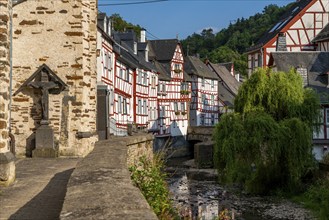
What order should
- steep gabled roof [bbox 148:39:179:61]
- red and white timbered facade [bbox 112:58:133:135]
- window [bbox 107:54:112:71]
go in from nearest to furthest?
window [bbox 107:54:112:71]
red and white timbered facade [bbox 112:58:133:135]
steep gabled roof [bbox 148:39:179:61]

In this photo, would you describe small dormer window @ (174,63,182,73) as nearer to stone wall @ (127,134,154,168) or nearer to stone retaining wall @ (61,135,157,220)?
stone wall @ (127,134,154,168)

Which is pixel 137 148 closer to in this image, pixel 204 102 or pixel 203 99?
pixel 203 99

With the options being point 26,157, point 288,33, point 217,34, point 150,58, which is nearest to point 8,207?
point 26,157

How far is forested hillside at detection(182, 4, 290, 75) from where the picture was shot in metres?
111

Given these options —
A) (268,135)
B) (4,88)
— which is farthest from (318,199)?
(4,88)

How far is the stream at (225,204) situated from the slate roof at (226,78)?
39.5 m

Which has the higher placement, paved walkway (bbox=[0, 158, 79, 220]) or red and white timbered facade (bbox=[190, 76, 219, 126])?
red and white timbered facade (bbox=[190, 76, 219, 126])

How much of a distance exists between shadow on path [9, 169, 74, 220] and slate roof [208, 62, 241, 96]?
60012 mm

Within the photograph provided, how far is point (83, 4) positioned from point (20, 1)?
1.83 metres

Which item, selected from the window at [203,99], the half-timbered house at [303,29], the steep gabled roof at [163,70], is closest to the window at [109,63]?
the half-timbered house at [303,29]

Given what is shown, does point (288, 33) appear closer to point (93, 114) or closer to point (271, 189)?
point (271, 189)

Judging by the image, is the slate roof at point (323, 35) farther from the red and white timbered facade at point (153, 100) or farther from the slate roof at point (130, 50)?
the red and white timbered facade at point (153, 100)

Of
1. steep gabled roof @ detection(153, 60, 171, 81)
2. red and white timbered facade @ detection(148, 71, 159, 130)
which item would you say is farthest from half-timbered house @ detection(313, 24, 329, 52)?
steep gabled roof @ detection(153, 60, 171, 81)

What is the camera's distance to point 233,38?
404 feet
